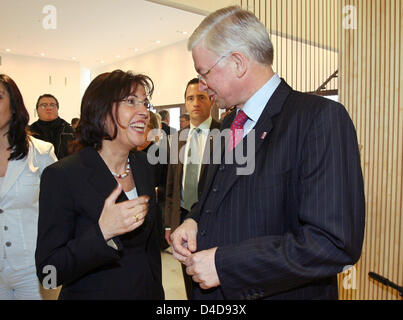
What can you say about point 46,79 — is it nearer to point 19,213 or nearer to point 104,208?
point 19,213

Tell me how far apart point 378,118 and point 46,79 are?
12535 mm

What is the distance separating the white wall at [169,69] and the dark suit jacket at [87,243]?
893 cm

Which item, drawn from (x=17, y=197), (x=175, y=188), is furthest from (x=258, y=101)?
(x=175, y=188)

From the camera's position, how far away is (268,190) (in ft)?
3.55

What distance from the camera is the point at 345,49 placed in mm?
3217

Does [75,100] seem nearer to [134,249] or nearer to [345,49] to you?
[345,49]

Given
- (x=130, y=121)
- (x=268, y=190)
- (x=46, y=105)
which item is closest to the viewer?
(x=268, y=190)

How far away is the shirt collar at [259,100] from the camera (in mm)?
1251

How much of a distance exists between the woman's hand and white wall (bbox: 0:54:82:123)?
12087 mm

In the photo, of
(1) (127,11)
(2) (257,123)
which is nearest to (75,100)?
(1) (127,11)

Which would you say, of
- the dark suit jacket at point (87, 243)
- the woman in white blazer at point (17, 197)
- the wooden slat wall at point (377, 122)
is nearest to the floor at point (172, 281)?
the wooden slat wall at point (377, 122)

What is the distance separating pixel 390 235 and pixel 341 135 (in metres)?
2.76

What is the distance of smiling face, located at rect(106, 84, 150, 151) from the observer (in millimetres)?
1688

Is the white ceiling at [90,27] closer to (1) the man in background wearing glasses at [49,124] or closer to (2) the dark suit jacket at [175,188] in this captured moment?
(1) the man in background wearing glasses at [49,124]
